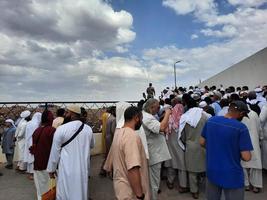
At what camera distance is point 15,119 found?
36.4 feet

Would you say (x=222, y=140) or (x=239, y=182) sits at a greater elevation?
(x=222, y=140)

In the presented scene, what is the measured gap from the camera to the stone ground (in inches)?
273

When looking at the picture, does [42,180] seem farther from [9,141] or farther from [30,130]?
[9,141]

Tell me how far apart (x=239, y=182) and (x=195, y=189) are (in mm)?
3071

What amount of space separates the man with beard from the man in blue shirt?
936 millimetres

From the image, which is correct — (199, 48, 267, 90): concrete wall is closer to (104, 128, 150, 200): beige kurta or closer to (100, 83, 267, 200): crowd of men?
(100, 83, 267, 200): crowd of men

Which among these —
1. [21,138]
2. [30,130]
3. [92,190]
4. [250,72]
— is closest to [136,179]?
[92,190]

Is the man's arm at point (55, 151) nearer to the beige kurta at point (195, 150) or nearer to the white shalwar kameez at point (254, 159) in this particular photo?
the beige kurta at point (195, 150)

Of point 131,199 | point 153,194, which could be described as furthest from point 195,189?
point 131,199

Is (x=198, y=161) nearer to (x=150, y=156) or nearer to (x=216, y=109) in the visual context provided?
(x=150, y=156)

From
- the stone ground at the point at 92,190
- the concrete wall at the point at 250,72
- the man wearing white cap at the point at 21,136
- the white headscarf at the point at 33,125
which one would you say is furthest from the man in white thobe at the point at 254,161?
the concrete wall at the point at 250,72

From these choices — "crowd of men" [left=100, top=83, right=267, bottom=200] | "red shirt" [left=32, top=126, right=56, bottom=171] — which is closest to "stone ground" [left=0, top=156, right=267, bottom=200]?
"crowd of men" [left=100, top=83, right=267, bottom=200]

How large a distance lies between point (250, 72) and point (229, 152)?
47.0 feet

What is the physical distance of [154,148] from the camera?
611 centimetres
